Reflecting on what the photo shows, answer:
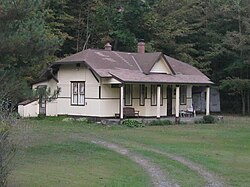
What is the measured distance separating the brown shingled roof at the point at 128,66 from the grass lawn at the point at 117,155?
5360 mm

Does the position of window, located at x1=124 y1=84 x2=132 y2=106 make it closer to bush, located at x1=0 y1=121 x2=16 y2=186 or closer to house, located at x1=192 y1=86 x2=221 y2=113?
house, located at x1=192 y1=86 x2=221 y2=113

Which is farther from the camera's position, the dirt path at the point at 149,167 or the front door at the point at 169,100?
the front door at the point at 169,100

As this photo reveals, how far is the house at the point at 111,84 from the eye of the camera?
36375 mm

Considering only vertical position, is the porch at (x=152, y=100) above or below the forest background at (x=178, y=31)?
below

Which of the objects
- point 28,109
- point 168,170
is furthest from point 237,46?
point 168,170

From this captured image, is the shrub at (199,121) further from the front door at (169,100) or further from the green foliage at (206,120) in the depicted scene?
the front door at (169,100)

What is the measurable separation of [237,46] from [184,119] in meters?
13.8

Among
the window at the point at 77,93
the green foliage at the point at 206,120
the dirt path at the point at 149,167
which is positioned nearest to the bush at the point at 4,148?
the dirt path at the point at 149,167

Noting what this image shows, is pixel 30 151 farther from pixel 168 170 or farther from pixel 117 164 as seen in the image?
pixel 168 170

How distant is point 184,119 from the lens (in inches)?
1545

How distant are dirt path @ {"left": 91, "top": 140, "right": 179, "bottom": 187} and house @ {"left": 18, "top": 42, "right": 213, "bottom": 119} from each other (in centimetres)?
1257

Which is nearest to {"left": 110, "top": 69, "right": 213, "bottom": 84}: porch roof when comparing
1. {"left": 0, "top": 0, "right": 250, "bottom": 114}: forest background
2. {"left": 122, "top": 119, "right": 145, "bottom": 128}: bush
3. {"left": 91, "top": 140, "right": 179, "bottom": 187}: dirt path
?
{"left": 122, "top": 119, "right": 145, "bottom": 128}: bush

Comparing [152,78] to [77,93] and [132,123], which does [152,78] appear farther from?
[77,93]

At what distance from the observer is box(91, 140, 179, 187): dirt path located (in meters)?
14.1
